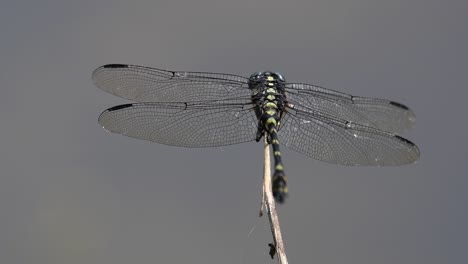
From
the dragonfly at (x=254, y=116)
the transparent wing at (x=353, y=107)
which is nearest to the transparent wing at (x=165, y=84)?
the dragonfly at (x=254, y=116)

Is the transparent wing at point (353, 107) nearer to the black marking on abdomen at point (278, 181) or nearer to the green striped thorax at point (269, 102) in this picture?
the green striped thorax at point (269, 102)

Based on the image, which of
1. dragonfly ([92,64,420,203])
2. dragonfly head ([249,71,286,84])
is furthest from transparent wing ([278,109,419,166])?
dragonfly head ([249,71,286,84])

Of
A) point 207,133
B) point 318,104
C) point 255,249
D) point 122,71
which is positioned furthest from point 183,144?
point 255,249

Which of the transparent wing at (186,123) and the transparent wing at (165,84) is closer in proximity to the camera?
the transparent wing at (186,123)

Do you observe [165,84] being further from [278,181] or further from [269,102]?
[278,181]

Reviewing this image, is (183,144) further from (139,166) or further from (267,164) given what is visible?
(139,166)

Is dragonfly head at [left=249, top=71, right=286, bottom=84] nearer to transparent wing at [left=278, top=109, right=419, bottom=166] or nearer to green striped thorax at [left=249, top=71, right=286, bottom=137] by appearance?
green striped thorax at [left=249, top=71, right=286, bottom=137]

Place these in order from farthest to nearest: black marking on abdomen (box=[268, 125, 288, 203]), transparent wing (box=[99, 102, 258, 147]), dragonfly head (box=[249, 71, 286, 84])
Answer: dragonfly head (box=[249, 71, 286, 84]) < transparent wing (box=[99, 102, 258, 147]) < black marking on abdomen (box=[268, 125, 288, 203])

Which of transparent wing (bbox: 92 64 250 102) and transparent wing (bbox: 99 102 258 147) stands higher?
transparent wing (bbox: 92 64 250 102)

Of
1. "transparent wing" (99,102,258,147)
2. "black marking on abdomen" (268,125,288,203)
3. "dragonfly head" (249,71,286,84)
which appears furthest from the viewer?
"dragonfly head" (249,71,286,84)
